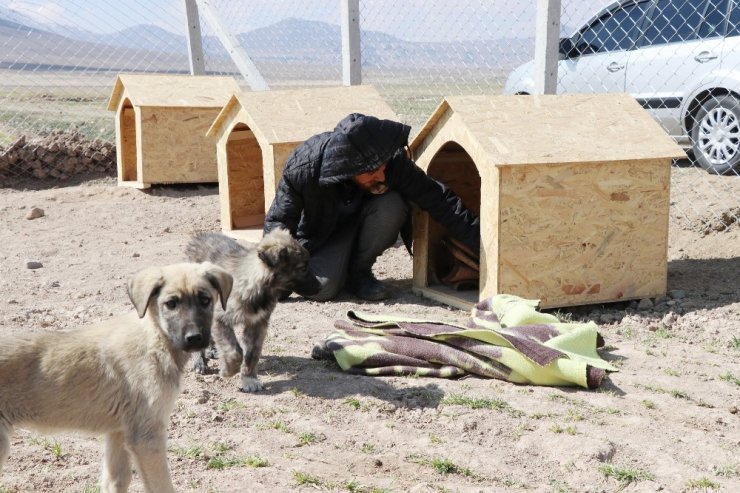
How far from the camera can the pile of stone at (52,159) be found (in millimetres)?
13086

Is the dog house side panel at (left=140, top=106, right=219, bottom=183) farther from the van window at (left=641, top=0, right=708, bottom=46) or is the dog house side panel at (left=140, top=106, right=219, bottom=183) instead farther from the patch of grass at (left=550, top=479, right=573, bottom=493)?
the patch of grass at (left=550, top=479, right=573, bottom=493)

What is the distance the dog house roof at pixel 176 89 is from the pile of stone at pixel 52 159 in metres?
1.43

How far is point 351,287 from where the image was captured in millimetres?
7414

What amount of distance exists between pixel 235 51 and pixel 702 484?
9838 millimetres

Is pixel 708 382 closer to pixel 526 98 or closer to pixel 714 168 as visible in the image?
pixel 526 98

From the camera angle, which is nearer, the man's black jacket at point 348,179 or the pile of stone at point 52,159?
the man's black jacket at point 348,179

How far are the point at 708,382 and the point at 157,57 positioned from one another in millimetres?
15711

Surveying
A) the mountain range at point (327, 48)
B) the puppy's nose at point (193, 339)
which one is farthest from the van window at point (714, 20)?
the puppy's nose at point (193, 339)

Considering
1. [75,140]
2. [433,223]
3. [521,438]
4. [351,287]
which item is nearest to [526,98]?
[433,223]

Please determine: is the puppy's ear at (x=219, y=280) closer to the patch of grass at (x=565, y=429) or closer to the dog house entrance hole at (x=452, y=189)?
the patch of grass at (x=565, y=429)

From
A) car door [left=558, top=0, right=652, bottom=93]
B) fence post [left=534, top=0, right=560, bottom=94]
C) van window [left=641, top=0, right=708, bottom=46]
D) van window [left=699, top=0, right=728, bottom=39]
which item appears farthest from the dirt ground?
car door [left=558, top=0, right=652, bottom=93]

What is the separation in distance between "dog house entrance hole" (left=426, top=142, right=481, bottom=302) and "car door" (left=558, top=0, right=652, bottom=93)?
3304 mm

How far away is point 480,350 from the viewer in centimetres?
527

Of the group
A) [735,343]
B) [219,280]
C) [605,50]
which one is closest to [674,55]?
[605,50]
